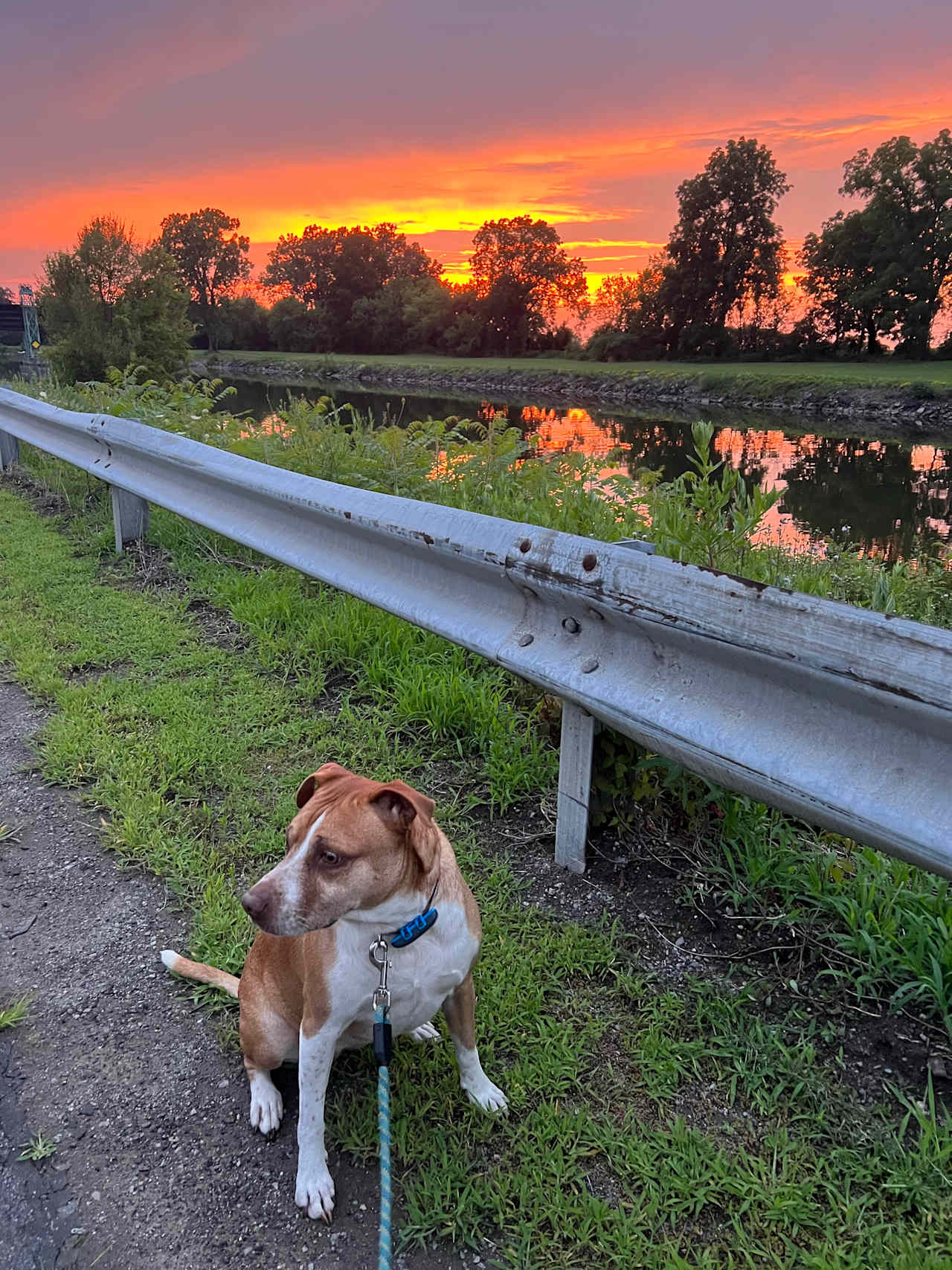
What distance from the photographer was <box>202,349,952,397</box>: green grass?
3184 cm

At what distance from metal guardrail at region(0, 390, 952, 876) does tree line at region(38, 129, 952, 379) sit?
984 inches

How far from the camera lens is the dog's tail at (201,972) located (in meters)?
2.19

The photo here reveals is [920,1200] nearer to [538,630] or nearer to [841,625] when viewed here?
[841,625]

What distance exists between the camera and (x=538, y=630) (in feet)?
8.28

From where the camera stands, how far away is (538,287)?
7806cm

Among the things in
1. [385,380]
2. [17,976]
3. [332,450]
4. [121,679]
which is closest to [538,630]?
[17,976]

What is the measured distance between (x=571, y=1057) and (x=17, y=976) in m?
1.48

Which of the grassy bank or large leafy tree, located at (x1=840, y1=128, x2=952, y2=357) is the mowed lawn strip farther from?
large leafy tree, located at (x1=840, y1=128, x2=952, y2=357)

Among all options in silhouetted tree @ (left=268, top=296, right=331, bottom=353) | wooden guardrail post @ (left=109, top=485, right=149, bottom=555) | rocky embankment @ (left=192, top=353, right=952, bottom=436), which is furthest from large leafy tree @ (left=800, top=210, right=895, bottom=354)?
wooden guardrail post @ (left=109, top=485, right=149, bottom=555)

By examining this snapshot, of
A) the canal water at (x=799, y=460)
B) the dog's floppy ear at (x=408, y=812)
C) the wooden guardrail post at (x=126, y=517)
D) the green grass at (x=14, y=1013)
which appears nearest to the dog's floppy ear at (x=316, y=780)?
the dog's floppy ear at (x=408, y=812)

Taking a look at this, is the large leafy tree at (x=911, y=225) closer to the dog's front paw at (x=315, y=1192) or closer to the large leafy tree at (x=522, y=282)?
the large leafy tree at (x=522, y=282)

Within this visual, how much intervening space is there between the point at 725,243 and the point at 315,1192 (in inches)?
2869

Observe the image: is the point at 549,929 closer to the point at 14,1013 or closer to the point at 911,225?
the point at 14,1013

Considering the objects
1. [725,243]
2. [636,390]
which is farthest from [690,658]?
[725,243]
